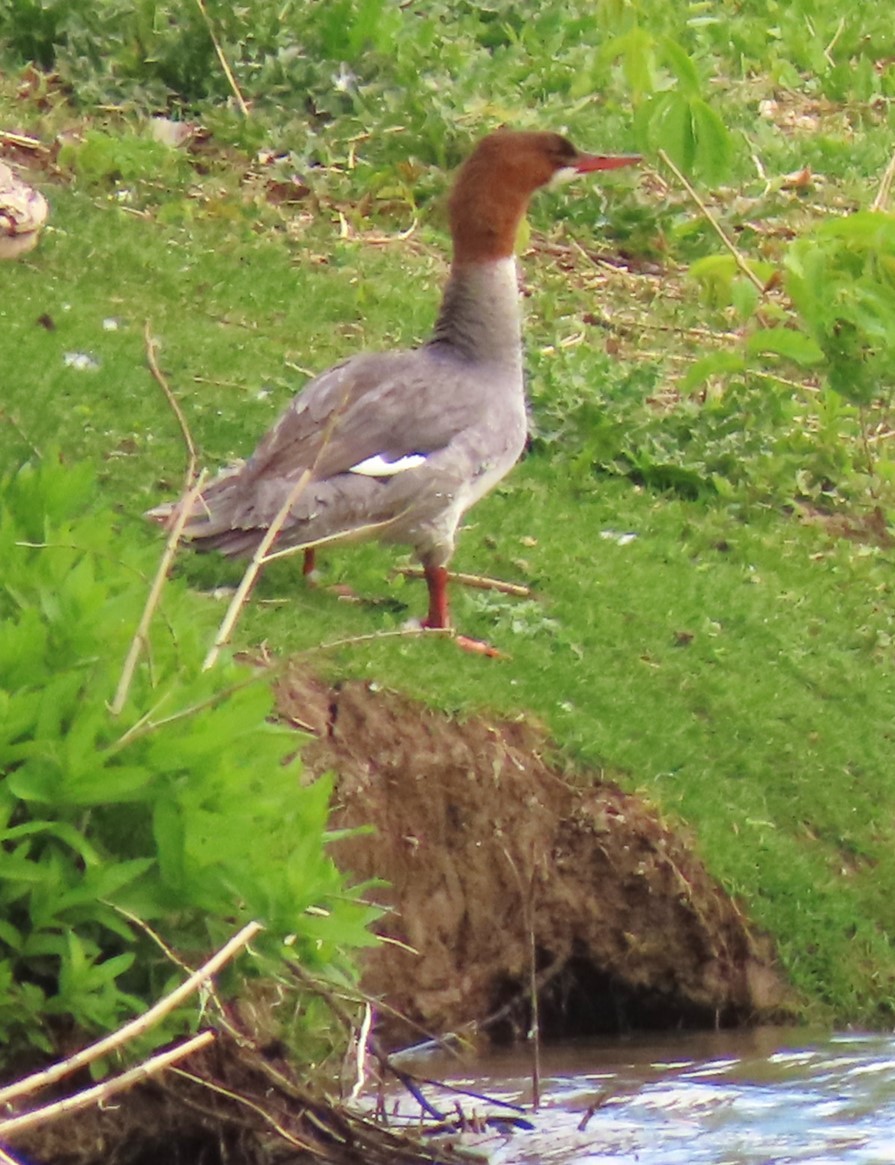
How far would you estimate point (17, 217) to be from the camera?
30.3 feet

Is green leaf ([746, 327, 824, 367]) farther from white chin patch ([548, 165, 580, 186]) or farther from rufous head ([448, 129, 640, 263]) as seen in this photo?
white chin patch ([548, 165, 580, 186])

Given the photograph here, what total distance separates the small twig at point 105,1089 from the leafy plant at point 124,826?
0.22m

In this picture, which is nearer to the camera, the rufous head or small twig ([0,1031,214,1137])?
small twig ([0,1031,214,1137])

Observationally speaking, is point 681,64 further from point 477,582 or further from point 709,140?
point 477,582

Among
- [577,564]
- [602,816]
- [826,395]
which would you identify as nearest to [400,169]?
[826,395]

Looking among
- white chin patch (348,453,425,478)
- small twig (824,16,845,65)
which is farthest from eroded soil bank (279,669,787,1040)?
small twig (824,16,845,65)

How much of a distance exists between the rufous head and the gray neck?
0.07 metres

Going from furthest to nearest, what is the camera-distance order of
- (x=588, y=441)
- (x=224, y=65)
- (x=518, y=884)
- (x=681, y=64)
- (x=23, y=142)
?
(x=224, y=65) < (x=23, y=142) < (x=588, y=441) < (x=681, y=64) < (x=518, y=884)

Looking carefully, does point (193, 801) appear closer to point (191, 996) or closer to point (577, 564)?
point (191, 996)

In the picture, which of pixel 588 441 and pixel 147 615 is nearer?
pixel 147 615

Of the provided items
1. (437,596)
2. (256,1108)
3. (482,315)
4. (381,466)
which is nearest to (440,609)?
(437,596)

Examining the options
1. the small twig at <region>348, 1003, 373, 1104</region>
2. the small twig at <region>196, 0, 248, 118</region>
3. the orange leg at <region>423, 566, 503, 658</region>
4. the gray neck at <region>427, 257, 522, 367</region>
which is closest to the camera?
the small twig at <region>348, 1003, 373, 1104</region>

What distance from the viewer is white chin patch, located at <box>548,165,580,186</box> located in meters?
7.89

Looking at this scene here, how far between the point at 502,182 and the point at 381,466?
1.37 m
